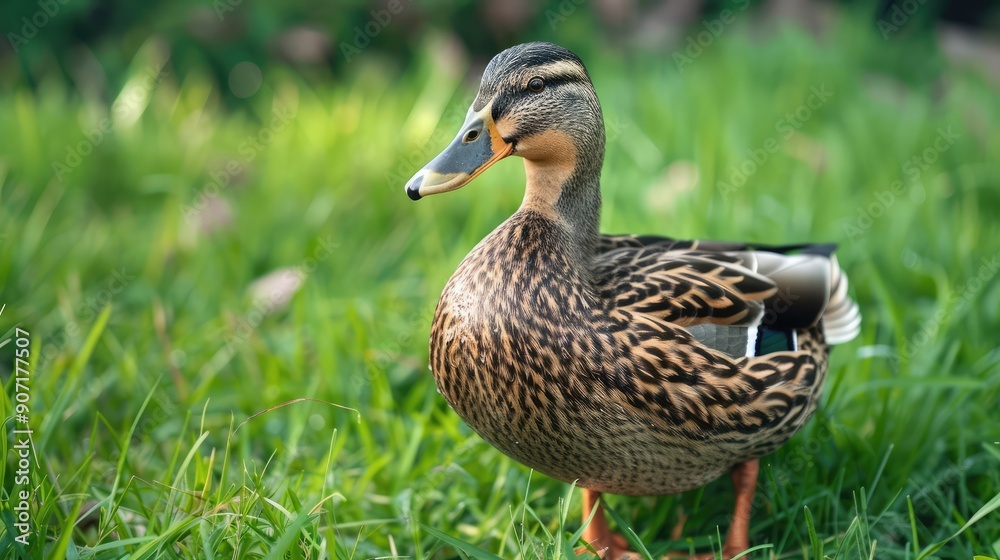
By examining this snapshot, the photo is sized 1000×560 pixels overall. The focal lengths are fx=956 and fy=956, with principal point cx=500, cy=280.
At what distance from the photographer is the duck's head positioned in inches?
82.7

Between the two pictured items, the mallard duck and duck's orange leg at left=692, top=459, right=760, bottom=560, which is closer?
the mallard duck

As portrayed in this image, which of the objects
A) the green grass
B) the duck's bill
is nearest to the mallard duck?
the duck's bill

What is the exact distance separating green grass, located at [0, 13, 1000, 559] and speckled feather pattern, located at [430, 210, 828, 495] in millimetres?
198

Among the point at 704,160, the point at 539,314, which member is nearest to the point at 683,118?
the point at 704,160

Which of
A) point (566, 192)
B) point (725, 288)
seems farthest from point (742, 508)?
point (566, 192)

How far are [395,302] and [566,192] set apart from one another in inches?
55.1

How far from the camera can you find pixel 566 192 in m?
2.30

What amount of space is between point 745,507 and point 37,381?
6.73ft

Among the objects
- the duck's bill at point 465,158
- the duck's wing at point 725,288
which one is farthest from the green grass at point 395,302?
the duck's bill at point 465,158

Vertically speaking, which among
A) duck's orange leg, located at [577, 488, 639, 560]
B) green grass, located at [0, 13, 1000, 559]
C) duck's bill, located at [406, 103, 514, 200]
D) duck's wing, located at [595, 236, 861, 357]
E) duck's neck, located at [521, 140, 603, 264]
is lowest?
duck's orange leg, located at [577, 488, 639, 560]

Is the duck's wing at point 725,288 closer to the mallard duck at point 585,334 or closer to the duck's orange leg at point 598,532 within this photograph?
the mallard duck at point 585,334

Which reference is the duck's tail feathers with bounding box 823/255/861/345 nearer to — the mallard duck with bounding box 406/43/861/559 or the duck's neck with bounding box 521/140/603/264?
the mallard duck with bounding box 406/43/861/559

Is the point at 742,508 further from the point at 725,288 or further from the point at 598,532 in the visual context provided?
the point at 725,288

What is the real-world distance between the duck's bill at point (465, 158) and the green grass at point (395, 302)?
0.54 m
